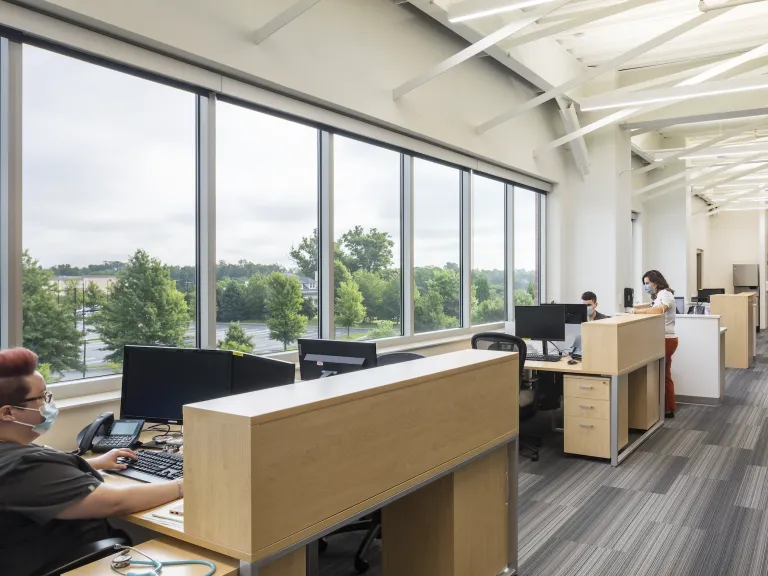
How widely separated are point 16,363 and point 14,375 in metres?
0.04

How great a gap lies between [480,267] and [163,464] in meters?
4.84

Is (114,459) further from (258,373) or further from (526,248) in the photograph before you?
(526,248)

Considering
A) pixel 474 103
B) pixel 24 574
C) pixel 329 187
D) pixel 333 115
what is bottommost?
pixel 24 574

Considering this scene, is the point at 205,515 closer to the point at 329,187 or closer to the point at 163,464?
the point at 163,464

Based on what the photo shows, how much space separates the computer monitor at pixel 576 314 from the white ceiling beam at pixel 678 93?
2.13 meters

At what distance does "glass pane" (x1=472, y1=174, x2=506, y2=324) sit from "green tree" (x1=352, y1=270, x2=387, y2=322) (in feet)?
5.50

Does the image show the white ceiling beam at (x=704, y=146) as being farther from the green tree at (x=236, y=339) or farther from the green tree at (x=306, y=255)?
the green tree at (x=236, y=339)

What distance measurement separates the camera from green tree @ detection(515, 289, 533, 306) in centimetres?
745

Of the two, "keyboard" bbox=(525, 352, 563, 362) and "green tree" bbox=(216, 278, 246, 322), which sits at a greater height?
"green tree" bbox=(216, 278, 246, 322)

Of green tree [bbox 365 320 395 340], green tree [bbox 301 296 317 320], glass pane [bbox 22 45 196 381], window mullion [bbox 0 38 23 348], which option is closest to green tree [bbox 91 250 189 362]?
glass pane [bbox 22 45 196 381]

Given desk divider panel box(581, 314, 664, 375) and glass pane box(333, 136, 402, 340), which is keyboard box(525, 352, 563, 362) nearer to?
desk divider panel box(581, 314, 664, 375)

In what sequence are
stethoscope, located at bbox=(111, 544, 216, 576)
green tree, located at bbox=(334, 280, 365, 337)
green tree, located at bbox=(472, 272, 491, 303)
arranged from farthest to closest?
1. green tree, located at bbox=(472, 272, 491, 303)
2. green tree, located at bbox=(334, 280, 365, 337)
3. stethoscope, located at bbox=(111, 544, 216, 576)

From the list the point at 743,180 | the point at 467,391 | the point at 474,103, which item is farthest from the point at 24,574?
the point at 743,180

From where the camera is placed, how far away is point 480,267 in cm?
666
